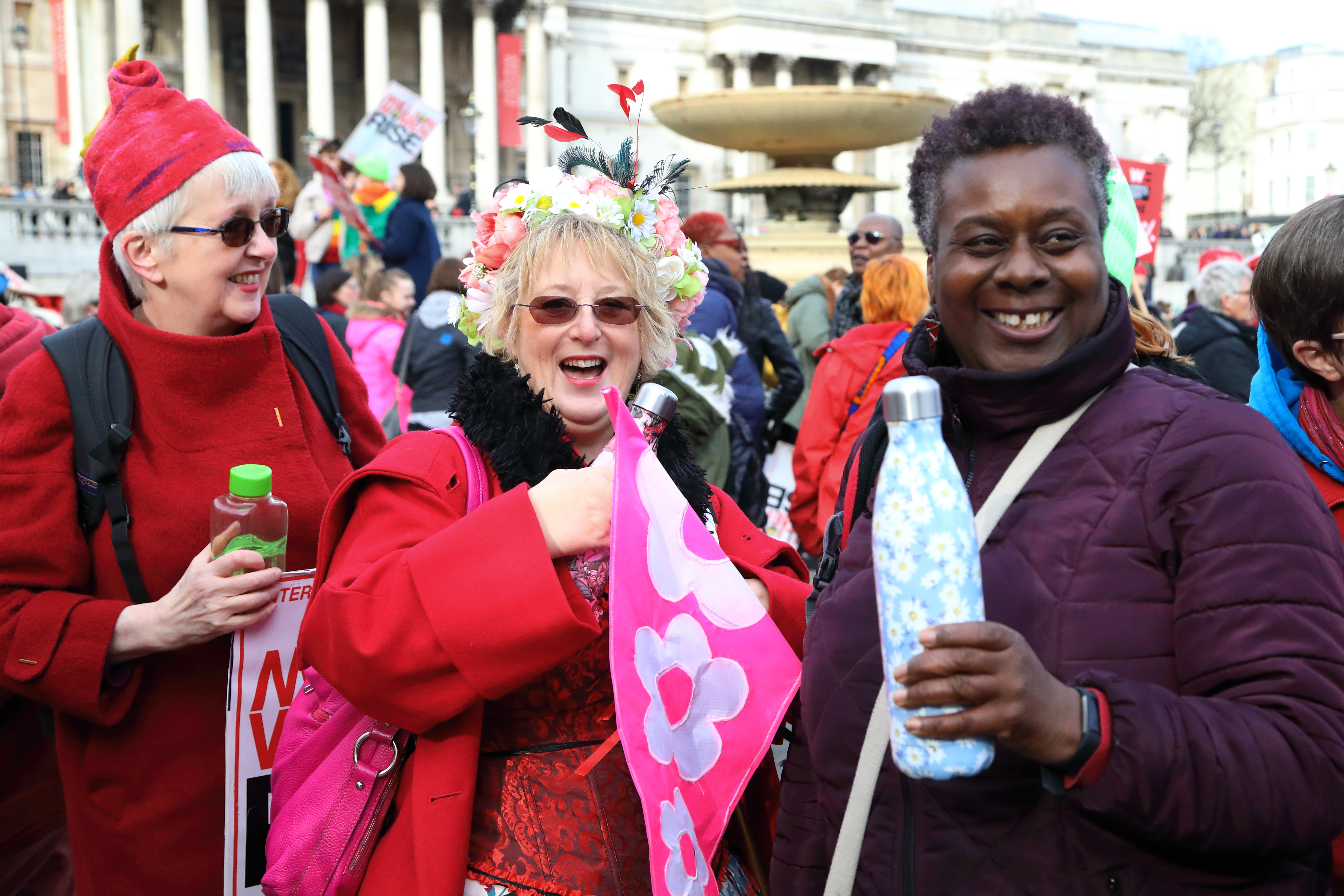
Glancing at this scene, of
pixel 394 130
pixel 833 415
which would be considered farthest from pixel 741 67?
pixel 833 415

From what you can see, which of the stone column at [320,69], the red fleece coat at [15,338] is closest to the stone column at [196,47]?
the stone column at [320,69]

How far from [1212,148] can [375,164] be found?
269 feet

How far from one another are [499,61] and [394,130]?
1347 inches

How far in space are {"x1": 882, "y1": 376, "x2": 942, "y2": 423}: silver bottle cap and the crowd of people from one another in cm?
26

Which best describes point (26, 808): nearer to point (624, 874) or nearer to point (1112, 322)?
point (624, 874)

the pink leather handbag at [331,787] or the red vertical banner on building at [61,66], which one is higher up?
the red vertical banner on building at [61,66]

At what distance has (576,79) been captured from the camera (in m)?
48.9

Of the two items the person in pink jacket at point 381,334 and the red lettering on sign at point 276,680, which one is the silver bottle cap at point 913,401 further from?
the person in pink jacket at point 381,334

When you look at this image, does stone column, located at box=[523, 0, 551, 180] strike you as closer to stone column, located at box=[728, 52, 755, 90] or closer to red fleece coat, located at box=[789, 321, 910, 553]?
stone column, located at box=[728, 52, 755, 90]

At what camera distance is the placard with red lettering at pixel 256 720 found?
2.46m

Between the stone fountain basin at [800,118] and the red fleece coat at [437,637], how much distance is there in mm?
13753

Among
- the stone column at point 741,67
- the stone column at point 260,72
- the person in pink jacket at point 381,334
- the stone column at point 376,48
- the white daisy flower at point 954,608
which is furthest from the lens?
the stone column at point 741,67

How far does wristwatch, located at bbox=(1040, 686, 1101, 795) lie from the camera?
1.36 meters

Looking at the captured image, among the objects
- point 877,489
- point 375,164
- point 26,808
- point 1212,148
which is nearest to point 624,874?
point 877,489
